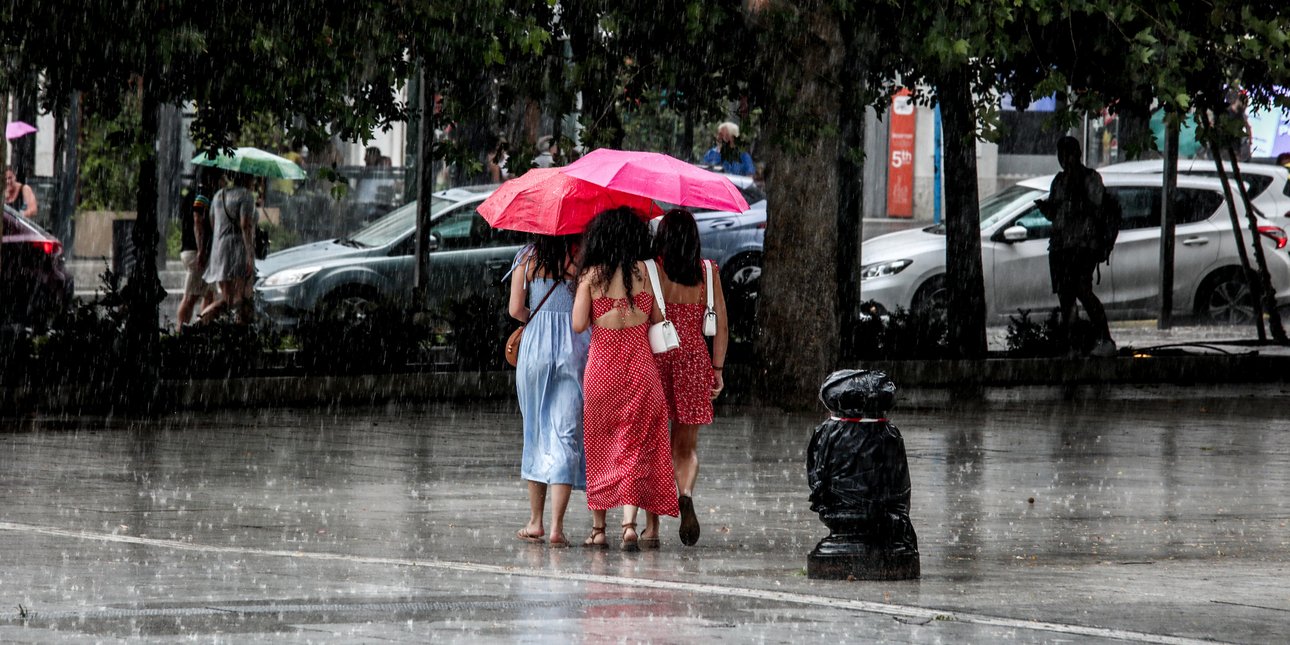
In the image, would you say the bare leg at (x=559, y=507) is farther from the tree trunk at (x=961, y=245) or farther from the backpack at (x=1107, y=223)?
the backpack at (x=1107, y=223)

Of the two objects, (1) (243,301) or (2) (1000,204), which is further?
(2) (1000,204)

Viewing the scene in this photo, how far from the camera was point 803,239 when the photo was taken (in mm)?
15570

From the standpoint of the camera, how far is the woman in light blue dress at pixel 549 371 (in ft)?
31.4

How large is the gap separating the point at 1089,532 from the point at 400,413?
672cm

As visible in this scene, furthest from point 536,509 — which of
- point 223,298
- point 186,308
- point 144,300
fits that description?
point 186,308

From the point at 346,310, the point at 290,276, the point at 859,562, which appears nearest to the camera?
the point at 859,562

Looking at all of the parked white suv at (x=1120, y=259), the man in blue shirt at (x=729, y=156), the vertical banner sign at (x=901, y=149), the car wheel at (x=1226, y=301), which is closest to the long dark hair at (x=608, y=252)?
the man in blue shirt at (x=729, y=156)

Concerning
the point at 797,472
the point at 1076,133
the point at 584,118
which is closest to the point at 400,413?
the point at 584,118

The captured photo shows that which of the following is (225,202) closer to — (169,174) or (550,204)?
(169,174)

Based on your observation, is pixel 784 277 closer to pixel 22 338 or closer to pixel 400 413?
pixel 400 413

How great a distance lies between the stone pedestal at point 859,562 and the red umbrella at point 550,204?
2.04 m

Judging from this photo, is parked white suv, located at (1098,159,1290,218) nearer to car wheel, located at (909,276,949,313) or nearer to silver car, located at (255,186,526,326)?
car wheel, located at (909,276,949,313)

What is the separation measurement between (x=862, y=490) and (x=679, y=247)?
1.85 meters

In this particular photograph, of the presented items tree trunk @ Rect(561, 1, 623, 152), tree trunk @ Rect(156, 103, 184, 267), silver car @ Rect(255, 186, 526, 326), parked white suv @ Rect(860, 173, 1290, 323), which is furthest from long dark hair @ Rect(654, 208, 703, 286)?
tree trunk @ Rect(156, 103, 184, 267)
